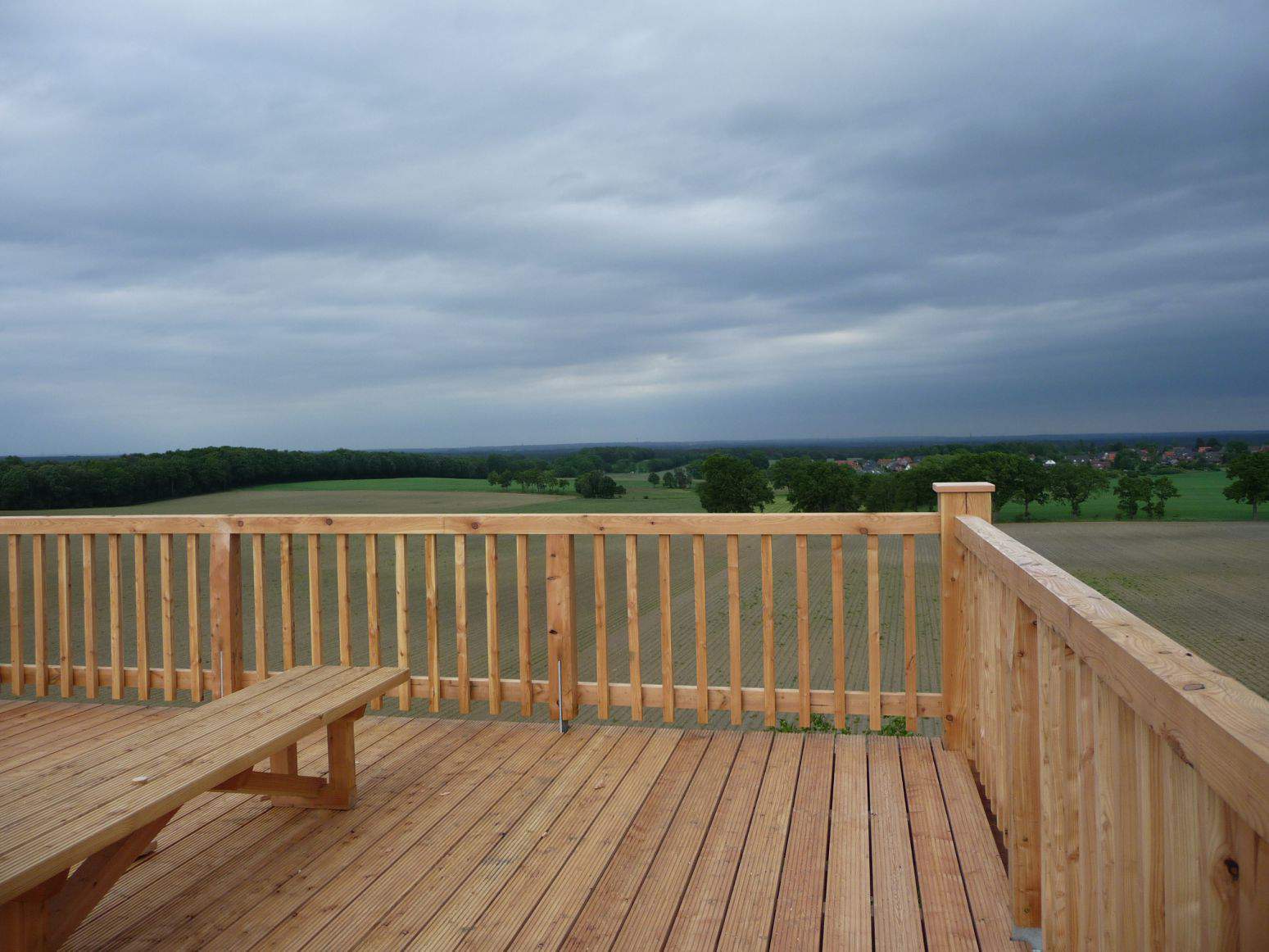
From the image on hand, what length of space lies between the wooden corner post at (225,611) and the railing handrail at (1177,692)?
344cm

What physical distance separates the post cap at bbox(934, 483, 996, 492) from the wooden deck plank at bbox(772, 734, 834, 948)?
3.81 feet

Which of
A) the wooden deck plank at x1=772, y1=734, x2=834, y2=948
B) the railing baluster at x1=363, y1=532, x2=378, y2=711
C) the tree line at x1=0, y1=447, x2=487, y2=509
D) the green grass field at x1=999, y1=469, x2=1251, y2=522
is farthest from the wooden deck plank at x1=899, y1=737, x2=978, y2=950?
→ the green grass field at x1=999, y1=469, x2=1251, y2=522

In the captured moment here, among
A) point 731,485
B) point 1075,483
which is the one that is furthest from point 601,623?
point 1075,483

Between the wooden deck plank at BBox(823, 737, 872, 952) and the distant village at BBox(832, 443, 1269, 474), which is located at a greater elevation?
the distant village at BBox(832, 443, 1269, 474)

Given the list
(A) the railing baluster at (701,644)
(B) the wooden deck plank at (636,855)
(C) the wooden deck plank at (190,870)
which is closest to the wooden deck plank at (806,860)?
(B) the wooden deck plank at (636,855)

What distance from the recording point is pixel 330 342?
142 feet

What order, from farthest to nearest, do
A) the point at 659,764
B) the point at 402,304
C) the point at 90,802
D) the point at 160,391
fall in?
the point at 402,304
the point at 160,391
the point at 659,764
the point at 90,802

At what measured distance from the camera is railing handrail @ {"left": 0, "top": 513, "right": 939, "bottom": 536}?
3248 millimetres

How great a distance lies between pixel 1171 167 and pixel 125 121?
6092 cm

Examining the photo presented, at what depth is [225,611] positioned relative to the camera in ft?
12.1

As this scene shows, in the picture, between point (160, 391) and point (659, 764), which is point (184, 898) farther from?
point (160, 391)

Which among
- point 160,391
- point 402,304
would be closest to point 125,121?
point 160,391

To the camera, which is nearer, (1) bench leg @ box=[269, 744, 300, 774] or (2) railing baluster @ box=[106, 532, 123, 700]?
(1) bench leg @ box=[269, 744, 300, 774]

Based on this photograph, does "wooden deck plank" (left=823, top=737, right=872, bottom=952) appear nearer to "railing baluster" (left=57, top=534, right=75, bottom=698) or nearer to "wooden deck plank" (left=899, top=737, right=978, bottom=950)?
"wooden deck plank" (left=899, top=737, right=978, bottom=950)
